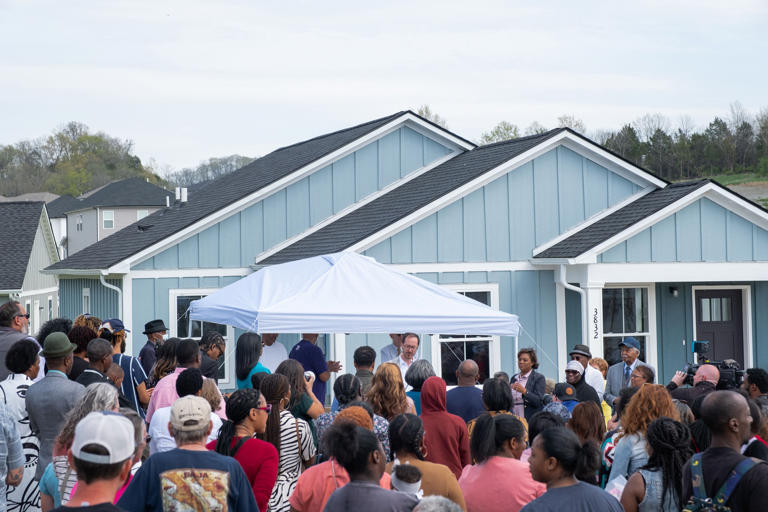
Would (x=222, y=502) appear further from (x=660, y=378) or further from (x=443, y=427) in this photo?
(x=660, y=378)

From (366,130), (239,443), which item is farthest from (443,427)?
(366,130)

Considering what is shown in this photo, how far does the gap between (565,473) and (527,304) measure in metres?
11.0

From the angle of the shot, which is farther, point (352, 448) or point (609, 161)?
point (609, 161)

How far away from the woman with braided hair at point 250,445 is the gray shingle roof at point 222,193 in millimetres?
10741

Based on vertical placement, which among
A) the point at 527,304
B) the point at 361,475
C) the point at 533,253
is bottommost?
the point at 361,475

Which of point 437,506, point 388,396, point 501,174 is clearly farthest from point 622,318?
point 437,506

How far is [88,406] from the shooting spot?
17.0 feet

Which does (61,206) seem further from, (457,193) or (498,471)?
(498,471)

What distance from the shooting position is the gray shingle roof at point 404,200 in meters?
15.5

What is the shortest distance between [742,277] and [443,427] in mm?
10473

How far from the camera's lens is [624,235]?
1491 centimetres

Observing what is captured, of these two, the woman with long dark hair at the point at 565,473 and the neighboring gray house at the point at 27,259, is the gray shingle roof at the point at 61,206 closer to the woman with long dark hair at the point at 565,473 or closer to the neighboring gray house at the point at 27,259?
the neighboring gray house at the point at 27,259

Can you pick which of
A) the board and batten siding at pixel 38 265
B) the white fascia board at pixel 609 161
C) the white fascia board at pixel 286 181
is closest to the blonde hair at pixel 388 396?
the white fascia board at pixel 286 181

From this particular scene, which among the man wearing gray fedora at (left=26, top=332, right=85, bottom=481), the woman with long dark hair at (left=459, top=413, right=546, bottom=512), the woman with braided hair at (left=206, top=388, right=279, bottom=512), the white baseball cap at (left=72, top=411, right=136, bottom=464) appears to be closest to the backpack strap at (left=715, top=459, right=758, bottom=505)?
the woman with long dark hair at (left=459, top=413, right=546, bottom=512)
